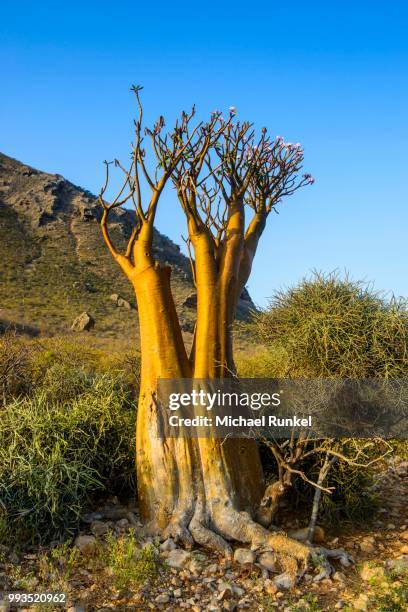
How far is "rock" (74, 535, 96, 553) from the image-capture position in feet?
20.7

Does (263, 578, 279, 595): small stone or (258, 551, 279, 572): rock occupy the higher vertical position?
(258, 551, 279, 572): rock

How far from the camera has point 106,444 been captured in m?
7.87

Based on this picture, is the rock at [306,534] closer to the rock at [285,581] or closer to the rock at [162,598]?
the rock at [285,581]

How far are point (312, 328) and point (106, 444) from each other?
3.33 m

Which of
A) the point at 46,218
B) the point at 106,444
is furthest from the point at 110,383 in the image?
the point at 46,218

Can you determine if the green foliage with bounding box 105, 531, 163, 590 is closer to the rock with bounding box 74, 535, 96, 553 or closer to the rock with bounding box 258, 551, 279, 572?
the rock with bounding box 74, 535, 96, 553

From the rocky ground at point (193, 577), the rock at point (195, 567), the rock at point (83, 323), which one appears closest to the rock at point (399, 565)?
the rocky ground at point (193, 577)

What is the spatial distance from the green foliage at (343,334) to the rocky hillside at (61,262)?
18920 mm

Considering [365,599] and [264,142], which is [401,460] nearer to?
[365,599]

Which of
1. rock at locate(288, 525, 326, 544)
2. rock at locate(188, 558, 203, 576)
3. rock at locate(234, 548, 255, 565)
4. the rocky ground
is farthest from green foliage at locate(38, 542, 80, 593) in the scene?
rock at locate(288, 525, 326, 544)

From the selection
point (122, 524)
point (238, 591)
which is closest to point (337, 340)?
point (238, 591)

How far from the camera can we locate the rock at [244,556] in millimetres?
6074

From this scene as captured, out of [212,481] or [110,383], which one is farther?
[110,383]

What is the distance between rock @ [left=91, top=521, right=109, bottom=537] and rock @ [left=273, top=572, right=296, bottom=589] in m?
2.17
